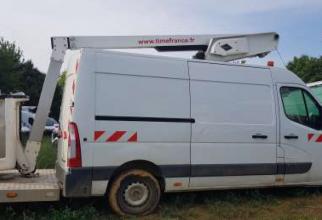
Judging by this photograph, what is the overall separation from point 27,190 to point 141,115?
1.97 meters

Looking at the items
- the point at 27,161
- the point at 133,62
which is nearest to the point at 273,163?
Answer: the point at 133,62

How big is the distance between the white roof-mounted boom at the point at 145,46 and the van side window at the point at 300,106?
1.06 meters

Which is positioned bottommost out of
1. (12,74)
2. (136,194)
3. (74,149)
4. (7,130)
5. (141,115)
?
(136,194)

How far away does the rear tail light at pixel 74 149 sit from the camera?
22.1 ft

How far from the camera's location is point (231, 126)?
25.7 ft

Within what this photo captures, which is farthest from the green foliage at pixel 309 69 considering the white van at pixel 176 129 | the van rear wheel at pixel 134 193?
the van rear wheel at pixel 134 193

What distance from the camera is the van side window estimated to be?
27.9 ft

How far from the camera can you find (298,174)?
848 centimetres

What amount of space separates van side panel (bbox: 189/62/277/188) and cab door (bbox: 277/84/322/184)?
0.86 feet

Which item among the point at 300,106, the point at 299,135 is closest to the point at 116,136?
the point at 299,135

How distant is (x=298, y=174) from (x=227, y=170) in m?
1.52

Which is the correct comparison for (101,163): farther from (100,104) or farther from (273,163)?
(273,163)

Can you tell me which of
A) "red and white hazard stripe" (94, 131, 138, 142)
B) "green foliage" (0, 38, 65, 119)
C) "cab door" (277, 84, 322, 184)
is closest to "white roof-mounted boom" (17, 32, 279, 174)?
"cab door" (277, 84, 322, 184)

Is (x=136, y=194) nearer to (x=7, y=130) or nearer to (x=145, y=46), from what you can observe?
(x=7, y=130)
